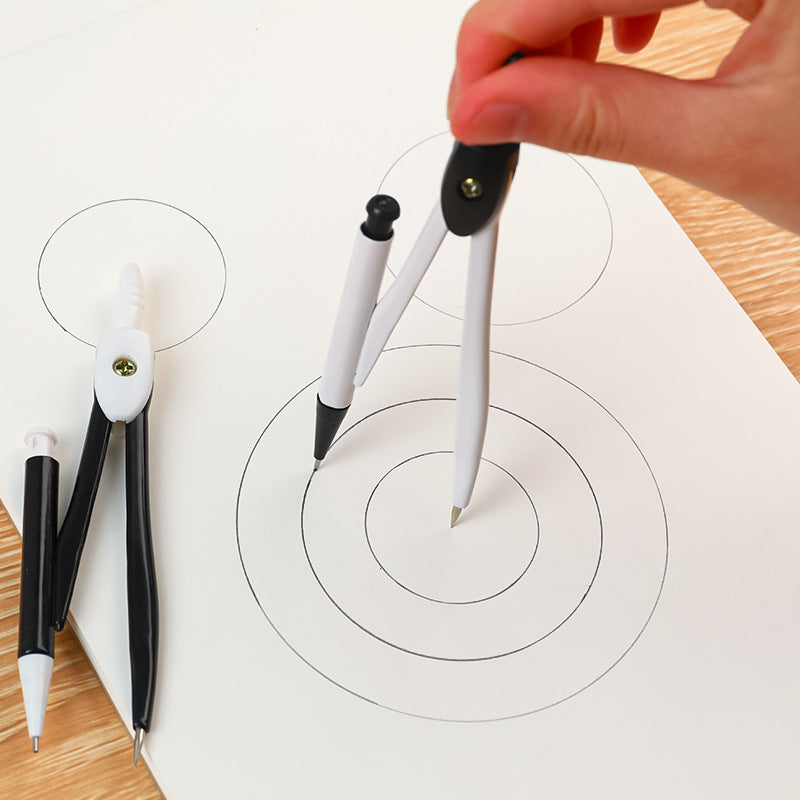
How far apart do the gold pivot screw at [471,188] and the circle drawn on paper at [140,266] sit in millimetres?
257

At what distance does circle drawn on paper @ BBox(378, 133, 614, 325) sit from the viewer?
669mm

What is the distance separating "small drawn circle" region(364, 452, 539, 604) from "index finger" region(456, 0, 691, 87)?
0.24 metres

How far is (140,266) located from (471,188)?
0.97ft

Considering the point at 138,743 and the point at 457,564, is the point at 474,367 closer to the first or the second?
the point at 457,564

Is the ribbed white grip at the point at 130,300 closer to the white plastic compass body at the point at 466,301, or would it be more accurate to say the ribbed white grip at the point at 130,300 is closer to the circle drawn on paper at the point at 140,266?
the circle drawn on paper at the point at 140,266

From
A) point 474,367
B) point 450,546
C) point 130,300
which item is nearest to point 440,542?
point 450,546

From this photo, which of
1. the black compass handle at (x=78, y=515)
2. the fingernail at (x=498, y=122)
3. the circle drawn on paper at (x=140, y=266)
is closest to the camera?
the fingernail at (x=498, y=122)

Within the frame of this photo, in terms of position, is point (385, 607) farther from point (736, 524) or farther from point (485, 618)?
point (736, 524)

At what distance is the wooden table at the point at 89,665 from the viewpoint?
514 mm

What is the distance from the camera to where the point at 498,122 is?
42cm

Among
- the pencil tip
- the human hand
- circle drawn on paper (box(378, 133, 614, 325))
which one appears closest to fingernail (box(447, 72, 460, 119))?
the human hand

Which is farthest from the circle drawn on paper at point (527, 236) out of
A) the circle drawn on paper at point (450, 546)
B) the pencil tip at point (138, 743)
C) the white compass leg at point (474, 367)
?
the pencil tip at point (138, 743)

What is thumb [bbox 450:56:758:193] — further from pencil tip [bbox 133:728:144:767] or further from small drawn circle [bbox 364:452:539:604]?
pencil tip [bbox 133:728:144:767]

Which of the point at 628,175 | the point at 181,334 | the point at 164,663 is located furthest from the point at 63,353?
the point at 628,175
